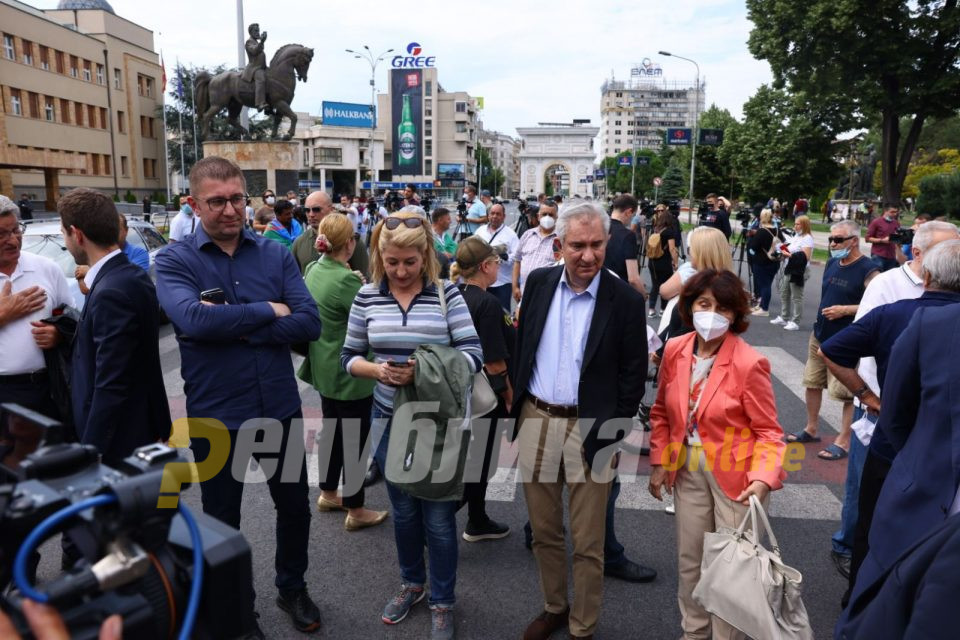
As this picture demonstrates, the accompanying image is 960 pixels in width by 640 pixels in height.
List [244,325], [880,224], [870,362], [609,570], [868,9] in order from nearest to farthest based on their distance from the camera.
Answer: [244,325] → [870,362] → [609,570] → [880,224] → [868,9]

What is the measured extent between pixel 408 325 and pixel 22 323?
193 centimetres

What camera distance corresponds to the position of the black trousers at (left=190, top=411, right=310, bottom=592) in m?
3.00

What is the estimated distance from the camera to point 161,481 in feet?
3.95

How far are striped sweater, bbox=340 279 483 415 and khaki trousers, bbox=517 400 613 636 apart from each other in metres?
0.47

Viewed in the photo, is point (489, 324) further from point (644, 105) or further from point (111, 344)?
point (644, 105)

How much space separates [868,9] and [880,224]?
15243 mm

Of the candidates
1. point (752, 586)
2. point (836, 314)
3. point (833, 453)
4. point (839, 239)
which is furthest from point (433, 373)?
point (839, 239)

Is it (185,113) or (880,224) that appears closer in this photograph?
(880,224)

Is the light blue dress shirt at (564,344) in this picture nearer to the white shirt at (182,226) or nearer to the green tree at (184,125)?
the white shirt at (182,226)

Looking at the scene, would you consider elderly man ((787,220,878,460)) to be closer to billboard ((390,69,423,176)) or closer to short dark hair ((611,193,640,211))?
short dark hair ((611,193,640,211))

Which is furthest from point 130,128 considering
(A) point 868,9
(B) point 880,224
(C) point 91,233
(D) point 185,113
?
(C) point 91,233

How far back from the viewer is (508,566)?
3.98 m

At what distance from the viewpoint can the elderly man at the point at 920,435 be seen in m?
2.06

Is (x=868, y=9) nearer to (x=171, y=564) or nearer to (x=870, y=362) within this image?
(x=870, y=362)
